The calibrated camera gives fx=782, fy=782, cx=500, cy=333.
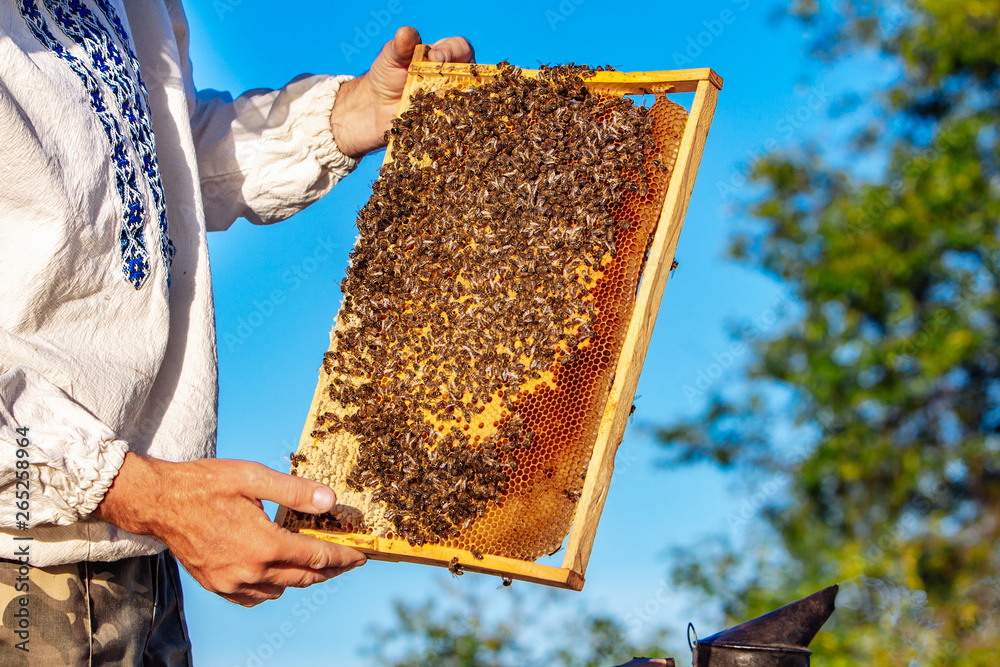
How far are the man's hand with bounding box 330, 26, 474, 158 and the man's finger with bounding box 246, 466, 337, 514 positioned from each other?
6.95ft

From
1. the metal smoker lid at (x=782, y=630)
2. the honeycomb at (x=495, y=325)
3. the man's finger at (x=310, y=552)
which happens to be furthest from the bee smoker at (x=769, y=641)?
the man's finger at (x=310, y=552)

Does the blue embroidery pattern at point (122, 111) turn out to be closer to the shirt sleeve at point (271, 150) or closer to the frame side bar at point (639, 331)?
the shirt sleeve at point (271, 150)

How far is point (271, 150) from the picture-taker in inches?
169

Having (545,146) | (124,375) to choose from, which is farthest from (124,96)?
(545,146)

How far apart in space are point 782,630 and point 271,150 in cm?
344

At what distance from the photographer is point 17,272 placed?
Answer: 2.63 m

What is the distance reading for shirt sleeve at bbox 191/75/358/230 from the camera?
428cm

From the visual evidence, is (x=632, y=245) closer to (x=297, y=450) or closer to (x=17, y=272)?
(x=297, y=450)

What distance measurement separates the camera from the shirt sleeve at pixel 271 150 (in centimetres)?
428

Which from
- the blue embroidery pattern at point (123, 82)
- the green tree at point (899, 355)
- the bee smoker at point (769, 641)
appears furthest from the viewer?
the green tree at point (899, 355)

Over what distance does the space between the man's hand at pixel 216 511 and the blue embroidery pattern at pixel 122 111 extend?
0.81 m

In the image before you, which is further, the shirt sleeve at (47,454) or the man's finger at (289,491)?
the man's finger at (289,491)

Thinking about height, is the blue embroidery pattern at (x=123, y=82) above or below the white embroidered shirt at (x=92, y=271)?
above

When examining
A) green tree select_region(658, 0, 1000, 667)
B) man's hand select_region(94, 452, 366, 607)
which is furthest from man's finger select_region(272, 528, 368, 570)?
green tree select_region(658, 0, 1000, 667)
